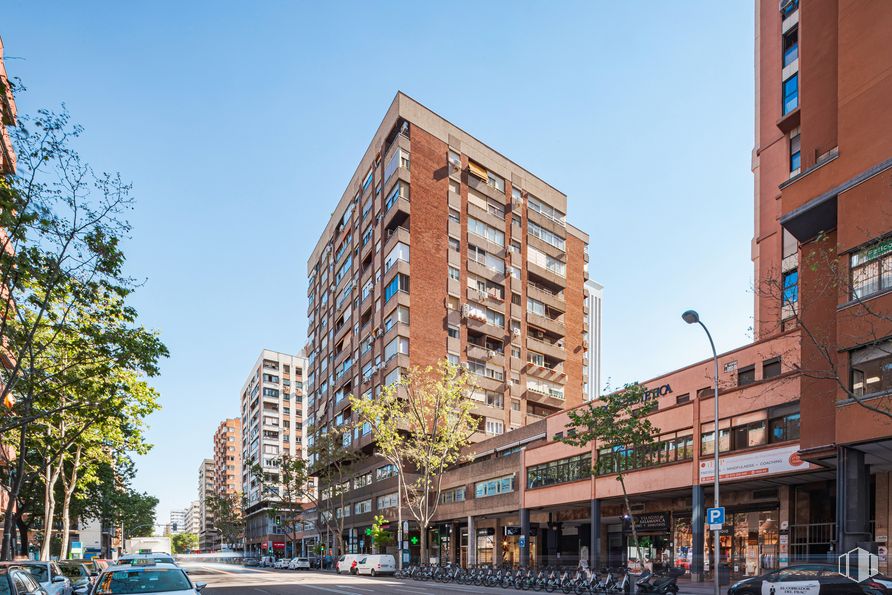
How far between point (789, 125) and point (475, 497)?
33262mm

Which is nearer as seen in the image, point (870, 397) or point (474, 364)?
point (870, 397)

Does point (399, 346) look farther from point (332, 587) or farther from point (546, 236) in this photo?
point (332, 587)

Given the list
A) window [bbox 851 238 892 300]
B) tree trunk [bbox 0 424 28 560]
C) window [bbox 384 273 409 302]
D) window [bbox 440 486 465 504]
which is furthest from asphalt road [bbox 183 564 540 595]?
window [bbox 384 273 409 302]

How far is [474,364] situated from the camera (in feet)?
207

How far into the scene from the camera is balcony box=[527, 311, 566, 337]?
225 ft

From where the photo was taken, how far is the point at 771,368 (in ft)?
105

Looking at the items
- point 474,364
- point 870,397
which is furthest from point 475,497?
point 870,397

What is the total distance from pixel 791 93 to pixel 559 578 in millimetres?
28474

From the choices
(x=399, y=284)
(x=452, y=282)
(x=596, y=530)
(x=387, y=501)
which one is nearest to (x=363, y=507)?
(x=387, y=501)

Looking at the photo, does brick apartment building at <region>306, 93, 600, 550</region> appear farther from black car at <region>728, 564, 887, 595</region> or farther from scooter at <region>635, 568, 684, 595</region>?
black car at <region>728, 564, 887, 595</region>

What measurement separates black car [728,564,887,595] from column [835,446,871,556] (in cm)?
310

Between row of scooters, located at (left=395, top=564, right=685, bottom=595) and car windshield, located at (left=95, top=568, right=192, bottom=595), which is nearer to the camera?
car windshield, located at (left=95, top=568, right=192, bottom=595)

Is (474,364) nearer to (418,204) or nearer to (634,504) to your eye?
(418,204)

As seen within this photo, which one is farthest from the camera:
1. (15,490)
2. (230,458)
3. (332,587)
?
(230,458)
